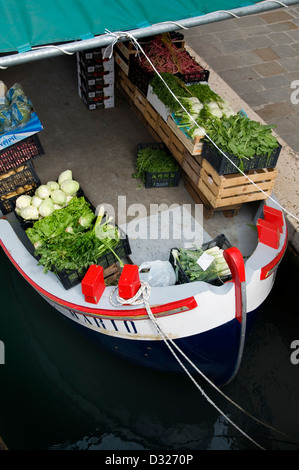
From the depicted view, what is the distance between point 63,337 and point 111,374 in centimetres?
103

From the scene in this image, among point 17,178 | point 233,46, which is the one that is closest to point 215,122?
point 17,178

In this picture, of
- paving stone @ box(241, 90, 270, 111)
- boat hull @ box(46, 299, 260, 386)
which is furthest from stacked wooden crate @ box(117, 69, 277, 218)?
paving stone @ box(241, 90, 270, 111)

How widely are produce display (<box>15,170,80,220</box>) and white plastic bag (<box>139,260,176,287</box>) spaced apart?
165 cm

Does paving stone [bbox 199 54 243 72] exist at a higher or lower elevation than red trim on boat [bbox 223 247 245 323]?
higher

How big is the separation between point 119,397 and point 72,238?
2580mm

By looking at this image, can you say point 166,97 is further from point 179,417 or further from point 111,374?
point 179,417

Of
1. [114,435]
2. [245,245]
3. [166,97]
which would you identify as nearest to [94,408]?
[114,435]

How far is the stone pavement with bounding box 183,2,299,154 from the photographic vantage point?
31.0ft

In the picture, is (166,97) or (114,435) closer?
(114,435)

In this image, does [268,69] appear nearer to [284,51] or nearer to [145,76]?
[284,51]

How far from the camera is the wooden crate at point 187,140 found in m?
6.12

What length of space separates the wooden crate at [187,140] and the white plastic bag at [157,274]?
6.01ft

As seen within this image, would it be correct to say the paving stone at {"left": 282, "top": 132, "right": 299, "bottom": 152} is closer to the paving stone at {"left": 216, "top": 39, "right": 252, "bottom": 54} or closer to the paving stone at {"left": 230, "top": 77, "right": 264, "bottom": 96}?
the paving stone at {"left": 230, "top": 77, "right": 264, "bottom": 96}

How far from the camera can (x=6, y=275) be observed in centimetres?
745
